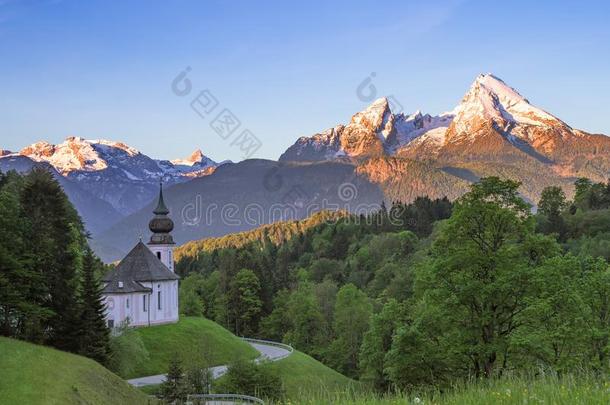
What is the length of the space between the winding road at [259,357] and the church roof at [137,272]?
13.8 m

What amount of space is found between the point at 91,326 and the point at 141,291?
27.5 meters

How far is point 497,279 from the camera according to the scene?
27562 mm

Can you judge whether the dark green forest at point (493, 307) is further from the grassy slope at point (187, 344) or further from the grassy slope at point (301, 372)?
the grassy slope at point (187, 344)

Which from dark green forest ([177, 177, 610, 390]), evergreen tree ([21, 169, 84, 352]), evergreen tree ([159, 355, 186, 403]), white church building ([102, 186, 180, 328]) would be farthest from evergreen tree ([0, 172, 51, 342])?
white church building ([102, 186, 180, 328])

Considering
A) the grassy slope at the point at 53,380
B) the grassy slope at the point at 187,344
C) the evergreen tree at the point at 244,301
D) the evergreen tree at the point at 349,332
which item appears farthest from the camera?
the evergreen tree at the point at 244,301

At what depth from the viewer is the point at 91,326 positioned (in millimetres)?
45469

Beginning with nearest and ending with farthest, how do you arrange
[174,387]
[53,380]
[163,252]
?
[53,380] → [174,387] → [163,252]

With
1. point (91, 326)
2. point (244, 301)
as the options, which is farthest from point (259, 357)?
point (244, 301)

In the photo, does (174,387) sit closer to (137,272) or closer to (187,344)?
(187,344)

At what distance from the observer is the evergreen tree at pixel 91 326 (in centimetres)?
4494

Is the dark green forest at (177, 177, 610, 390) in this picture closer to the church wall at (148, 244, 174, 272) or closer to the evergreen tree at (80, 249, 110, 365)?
the evergreen tree at (80, 249, 110, 365)

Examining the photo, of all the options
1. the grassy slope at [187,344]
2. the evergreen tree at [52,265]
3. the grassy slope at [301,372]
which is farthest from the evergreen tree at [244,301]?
the evergreen tree at [52,265]

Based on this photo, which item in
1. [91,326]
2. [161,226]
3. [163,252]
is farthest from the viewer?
[163,252]

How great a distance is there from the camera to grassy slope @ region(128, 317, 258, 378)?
63.2 meters
